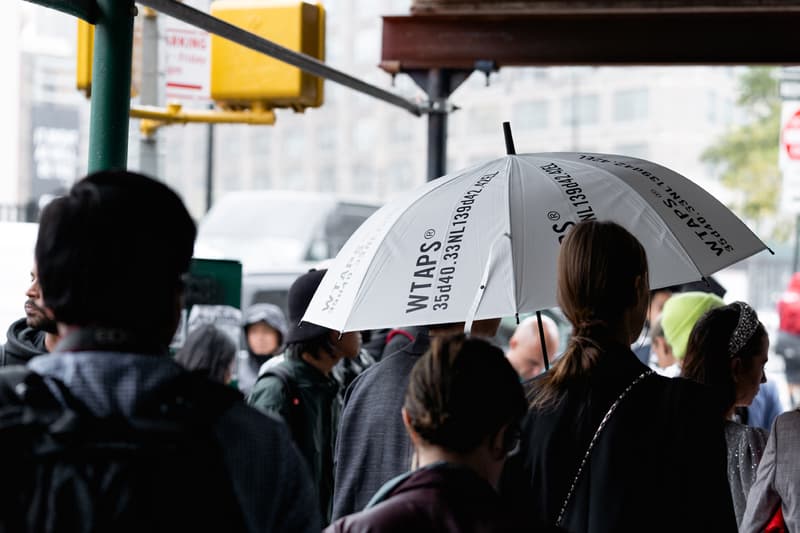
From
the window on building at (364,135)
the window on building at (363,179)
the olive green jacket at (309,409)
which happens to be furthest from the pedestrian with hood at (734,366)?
the window on building at (364,135)

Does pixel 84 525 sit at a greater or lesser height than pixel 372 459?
greater

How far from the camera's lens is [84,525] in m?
1.83

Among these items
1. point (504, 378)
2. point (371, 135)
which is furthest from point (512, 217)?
point (371, 135)

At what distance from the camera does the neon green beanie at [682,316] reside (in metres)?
6.02

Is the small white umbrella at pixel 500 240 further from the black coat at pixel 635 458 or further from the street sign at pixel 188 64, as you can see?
the street sign at pixel 188 64

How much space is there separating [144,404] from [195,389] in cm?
8

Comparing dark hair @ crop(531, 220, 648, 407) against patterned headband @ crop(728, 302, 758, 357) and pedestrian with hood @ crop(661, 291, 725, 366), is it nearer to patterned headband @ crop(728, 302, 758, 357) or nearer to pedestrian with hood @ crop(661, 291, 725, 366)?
patterned headband @ crop(728, 302, 758, 357)

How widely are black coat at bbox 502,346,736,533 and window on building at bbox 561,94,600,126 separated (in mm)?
65352

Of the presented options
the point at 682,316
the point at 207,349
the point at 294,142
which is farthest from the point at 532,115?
the point at 682,316

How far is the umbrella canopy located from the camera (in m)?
3.55

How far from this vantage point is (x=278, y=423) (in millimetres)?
2070

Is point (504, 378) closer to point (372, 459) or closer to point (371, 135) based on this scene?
point (372, 459)

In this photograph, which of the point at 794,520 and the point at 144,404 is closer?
the point at 144,404

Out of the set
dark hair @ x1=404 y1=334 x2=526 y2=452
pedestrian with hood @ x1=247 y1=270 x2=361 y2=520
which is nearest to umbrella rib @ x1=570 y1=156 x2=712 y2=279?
pedestrian with hood @ x1=247 y1=270 x2=361 y2=520
